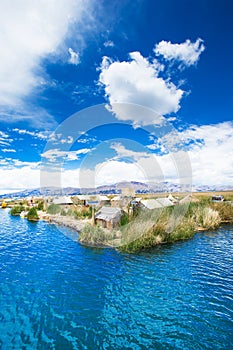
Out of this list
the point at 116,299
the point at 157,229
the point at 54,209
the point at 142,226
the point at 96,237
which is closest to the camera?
the point at 116,299

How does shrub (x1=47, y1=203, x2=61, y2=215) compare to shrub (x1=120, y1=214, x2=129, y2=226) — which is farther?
shrub (x1=47, y1=203, x2=61, y2=215)

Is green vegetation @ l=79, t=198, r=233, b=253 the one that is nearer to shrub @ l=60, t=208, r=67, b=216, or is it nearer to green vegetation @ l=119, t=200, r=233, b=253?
green vegetation @ l=119, t=200, r=233, b=253

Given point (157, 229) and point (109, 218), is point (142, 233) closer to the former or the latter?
point (157, 229)

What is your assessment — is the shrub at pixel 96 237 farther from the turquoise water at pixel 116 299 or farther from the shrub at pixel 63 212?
the shrub at pixel 63 212

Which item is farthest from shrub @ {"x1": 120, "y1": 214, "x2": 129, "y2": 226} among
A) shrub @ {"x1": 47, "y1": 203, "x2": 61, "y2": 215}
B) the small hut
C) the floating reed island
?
shrub @ {"x1": 47, "y1": 203, "x2": 61, "y2": 215}

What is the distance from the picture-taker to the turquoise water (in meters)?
7.80

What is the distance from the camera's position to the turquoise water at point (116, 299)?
780 centimetres

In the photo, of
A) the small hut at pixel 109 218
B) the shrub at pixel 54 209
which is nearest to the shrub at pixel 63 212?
the shrub at pixel 54 209

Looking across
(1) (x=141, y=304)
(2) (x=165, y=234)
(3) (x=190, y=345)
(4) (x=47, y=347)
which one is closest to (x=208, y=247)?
(2) (x=165, y=234)

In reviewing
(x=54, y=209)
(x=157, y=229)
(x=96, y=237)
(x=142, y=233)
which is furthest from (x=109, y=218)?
(x=54, y=209)

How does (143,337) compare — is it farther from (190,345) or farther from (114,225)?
(114,225)

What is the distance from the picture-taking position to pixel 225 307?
9.64 m

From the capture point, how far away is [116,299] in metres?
10.4

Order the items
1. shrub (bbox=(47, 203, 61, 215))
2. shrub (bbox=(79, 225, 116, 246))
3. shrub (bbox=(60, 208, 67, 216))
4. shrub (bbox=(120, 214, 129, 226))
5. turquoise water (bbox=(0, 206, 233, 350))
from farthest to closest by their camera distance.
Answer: shrub (bbox=(47, 203, 61, 215)) → shrub (bbox=(60, 208, 67, 216)) → shrub (bbox=(120, 214, 129, 226)) → shrub (bbox=(79, 225, 116, 246)) → turquoise water (bbox=(0, 206, 233, 350))
